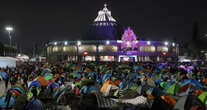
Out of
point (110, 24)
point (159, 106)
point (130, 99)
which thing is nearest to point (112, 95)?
point (130, 99)

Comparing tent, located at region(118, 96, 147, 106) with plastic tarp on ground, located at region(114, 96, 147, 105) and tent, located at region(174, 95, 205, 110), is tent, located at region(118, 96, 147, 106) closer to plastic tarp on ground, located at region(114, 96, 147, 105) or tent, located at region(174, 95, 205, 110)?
plastic tarp on ground, located at region(114, 96, 147, 105)

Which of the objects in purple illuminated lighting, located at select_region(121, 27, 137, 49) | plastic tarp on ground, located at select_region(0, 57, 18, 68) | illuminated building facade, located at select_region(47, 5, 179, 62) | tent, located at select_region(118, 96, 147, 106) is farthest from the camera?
illuminated building facade, located at select_region(47, 5, 179, 62)

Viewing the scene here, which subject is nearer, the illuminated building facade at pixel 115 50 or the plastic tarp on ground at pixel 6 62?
the plastic tarp on ground at pixel 6 62

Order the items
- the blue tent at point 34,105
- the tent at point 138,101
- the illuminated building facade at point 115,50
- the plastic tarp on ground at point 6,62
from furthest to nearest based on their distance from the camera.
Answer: the illuminated building facade at point 115,50 < the plastic tarp on ground at point 6,62 < the tent at point 138,101 < the blue tent at point 34,105

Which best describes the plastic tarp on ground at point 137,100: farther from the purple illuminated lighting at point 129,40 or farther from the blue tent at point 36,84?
the purple illuminated lighting at point 129,40


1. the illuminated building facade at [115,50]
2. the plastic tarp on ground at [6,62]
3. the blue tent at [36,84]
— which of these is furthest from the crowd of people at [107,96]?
the illuminated building facade at [115,50]

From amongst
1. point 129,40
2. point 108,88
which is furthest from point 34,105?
point 129,40

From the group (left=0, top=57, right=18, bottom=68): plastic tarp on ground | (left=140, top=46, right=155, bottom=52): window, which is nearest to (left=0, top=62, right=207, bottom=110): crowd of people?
(left=0, top=57, right=18, bottom=68): plastic tarp on ground

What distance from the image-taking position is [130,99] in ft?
43.7

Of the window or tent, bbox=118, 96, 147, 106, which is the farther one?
the window

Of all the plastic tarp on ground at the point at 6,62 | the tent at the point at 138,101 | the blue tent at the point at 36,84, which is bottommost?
the tent at the point at 138,101

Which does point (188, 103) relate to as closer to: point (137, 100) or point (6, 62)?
point (137, 100)

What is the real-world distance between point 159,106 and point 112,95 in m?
6.19

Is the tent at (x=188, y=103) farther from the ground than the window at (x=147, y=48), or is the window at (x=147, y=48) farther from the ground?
the window at (x=147, y=48)
